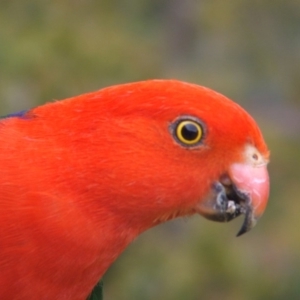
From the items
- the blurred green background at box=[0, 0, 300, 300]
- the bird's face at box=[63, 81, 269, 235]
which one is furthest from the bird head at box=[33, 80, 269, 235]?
the blurred green background at box=[0, 0, 300, 300]

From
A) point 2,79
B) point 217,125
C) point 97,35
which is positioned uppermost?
point 97,35

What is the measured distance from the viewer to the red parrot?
2.13 metres

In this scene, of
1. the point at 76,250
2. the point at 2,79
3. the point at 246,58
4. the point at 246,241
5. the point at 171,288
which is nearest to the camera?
the point at 76,250

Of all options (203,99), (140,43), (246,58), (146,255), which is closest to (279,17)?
(246,58)

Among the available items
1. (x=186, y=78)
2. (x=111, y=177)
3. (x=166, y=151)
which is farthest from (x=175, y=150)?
(x=186, y=78)

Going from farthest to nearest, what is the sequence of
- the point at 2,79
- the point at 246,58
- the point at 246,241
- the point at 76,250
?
1. the point at 246,58
2. the point at 246,241
3. the point at 2,79
4. the point at 76,250

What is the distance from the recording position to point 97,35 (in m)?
3.96

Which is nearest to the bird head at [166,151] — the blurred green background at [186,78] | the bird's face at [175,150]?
the bird's face at [175,150]

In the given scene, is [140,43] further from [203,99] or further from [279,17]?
[203,99]

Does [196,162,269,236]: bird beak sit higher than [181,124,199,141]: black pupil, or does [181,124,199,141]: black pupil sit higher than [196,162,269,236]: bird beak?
[181,124,199,141]: black pupil

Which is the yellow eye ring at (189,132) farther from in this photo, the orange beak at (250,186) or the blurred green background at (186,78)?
the blurred green background at (186,78)

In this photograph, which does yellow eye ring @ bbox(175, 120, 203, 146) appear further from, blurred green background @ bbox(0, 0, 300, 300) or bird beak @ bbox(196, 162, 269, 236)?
blurred green background @ bbox(0, 0, 300, 300)

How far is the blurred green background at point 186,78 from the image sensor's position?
3.66 m

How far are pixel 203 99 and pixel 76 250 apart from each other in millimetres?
595
